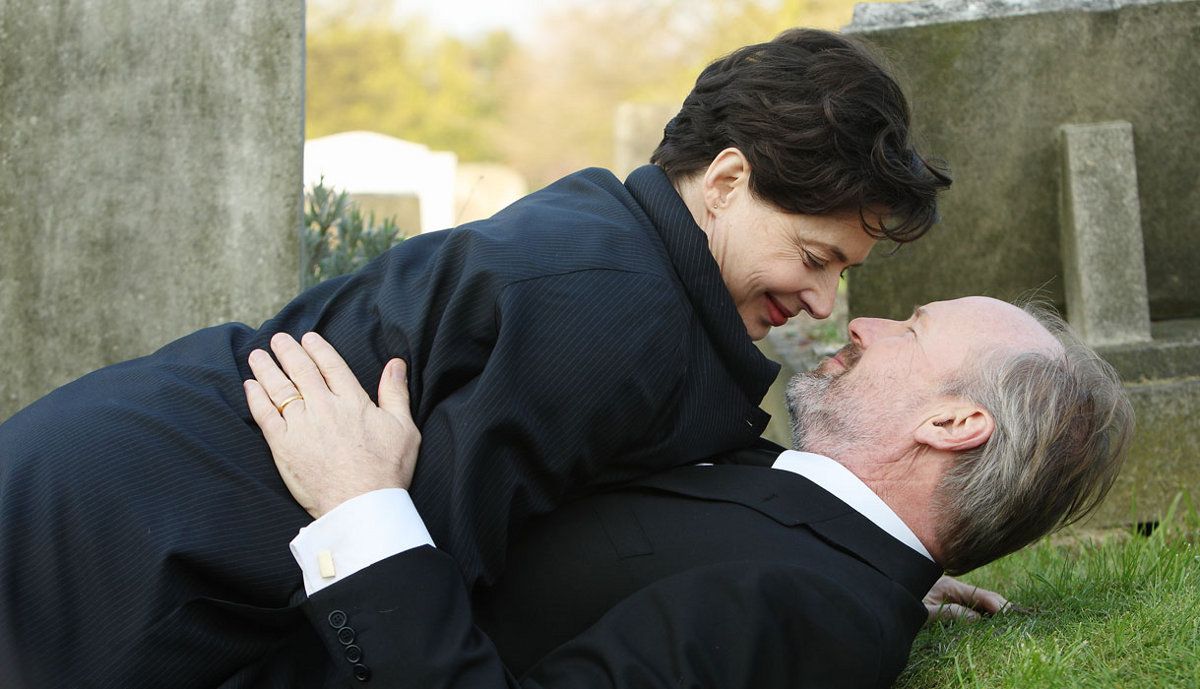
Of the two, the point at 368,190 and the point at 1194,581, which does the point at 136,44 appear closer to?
the point at 1194,581

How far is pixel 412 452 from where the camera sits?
2.51 m

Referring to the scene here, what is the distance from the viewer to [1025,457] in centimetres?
279

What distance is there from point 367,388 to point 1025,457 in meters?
1.38

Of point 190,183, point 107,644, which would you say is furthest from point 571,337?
point 190,183

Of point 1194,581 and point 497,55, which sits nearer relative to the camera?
point 1194,581

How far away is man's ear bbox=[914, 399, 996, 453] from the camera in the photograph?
2.78 meters

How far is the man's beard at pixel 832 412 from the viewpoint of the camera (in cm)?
289

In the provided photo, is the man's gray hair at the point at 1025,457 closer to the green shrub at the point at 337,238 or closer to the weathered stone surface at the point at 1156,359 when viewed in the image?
the weathered stone surface at the point at 1156,359

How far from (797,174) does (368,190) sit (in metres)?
7.72

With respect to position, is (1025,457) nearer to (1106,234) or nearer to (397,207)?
(1106,234)

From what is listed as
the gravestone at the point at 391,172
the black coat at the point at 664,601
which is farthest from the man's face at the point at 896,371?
the gravestone at the point at 391,172

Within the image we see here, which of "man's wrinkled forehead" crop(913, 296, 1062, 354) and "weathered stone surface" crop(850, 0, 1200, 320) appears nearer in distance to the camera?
"man's wrinkled forehead" crop(913, 296, 1062, 354)

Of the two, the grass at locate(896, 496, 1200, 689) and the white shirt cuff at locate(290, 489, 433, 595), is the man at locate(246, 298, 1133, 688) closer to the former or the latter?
the white shirt cuff at locate(290, 489, 433, 595)

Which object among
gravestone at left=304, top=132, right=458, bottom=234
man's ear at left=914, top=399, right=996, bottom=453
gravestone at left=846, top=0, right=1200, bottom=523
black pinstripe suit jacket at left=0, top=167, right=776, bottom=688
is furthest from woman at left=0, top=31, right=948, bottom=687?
gravestone at left=304, top=132, right=458, bottom=234
